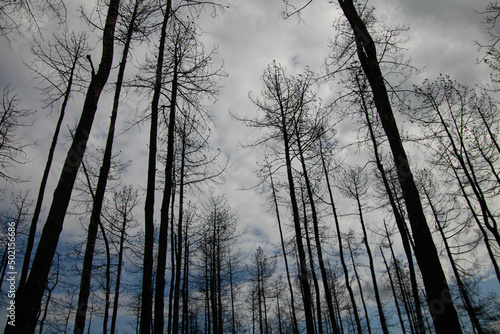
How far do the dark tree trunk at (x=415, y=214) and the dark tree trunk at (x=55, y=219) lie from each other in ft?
18.3

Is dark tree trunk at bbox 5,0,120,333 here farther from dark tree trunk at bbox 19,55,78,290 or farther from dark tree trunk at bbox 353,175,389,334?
dark tree trunk at bbox 353,175,389,334

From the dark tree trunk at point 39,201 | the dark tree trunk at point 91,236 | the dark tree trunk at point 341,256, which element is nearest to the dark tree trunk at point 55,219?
the dark tree trunk at point 91,236

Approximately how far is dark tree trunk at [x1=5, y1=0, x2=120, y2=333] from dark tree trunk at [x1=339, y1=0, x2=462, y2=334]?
5.58 meters

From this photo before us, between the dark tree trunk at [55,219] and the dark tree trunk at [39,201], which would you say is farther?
the dark tree trunk at [39,201]

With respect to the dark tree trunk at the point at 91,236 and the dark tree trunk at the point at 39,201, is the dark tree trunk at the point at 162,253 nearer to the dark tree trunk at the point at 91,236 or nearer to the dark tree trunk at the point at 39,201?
the dark tree trunk at the point at 91,236

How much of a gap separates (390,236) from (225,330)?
23.4 meters

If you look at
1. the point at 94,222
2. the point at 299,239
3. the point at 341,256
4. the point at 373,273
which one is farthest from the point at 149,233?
the point at 373,273

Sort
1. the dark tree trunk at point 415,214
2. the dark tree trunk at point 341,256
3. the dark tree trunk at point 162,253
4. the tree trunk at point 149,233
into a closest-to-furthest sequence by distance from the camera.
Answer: the dark tree trunk at point 415,214 < the tree trunk at point 149,233 < the dark tree trunk at point 162,253 < the dark tree trunk at point 341,256

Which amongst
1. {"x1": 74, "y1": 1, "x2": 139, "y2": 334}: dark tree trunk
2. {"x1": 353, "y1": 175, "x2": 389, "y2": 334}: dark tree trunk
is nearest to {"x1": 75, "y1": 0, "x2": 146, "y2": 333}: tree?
{"x1": 74, "y1": 1, "x2": 139, "y2": 334}: dark tree trunk

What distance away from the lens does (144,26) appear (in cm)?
845

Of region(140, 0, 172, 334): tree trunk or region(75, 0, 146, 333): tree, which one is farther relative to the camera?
region(75, 0, 146, 333): tree

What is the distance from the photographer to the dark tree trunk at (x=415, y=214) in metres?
3.79

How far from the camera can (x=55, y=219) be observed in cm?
369

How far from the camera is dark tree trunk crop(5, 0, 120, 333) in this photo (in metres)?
3.20
